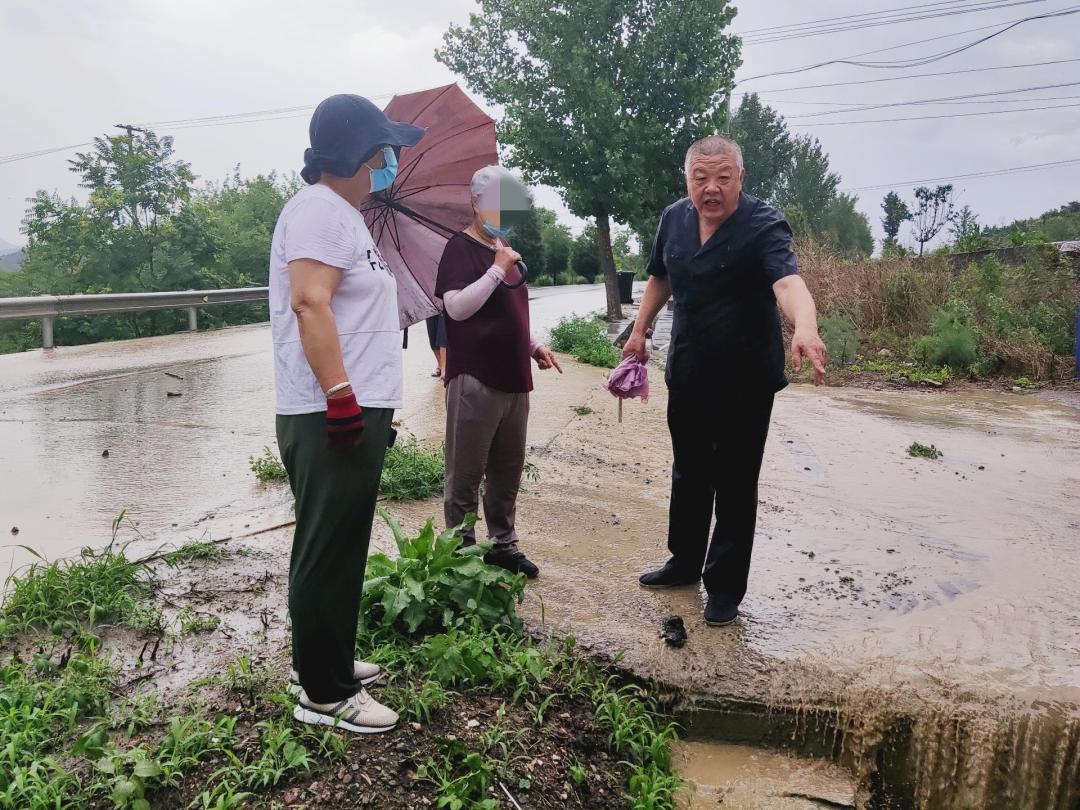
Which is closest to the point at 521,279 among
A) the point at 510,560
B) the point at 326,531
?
the point at 510,560

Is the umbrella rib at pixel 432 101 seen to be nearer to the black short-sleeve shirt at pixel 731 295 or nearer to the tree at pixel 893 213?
the black short-sleeve shirt at pixel 731 295

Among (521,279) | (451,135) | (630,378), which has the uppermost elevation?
(451,135)

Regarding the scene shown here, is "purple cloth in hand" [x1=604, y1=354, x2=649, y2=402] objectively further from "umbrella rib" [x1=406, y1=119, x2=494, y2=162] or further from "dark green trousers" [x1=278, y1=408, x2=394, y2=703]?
"dark green trousers" [x1=278, y1=408, x2=394, y2=703]

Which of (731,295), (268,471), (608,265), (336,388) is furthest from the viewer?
(608,265)

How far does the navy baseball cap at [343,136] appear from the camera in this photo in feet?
7.84

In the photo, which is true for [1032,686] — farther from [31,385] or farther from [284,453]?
[31,385]

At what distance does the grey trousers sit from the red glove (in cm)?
144

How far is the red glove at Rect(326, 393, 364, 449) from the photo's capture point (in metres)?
2.23

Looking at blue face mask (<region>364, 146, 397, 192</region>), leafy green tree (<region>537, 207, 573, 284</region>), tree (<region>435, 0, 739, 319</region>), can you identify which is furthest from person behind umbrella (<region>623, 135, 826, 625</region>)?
leafy green tree (<region>537, 207, 573, 284</region>)

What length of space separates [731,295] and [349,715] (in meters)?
2.25

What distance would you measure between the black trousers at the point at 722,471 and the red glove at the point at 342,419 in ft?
6.20

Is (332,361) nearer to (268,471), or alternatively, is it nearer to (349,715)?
(349,715)

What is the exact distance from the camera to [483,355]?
3672 mm

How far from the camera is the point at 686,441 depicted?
3834 mm
